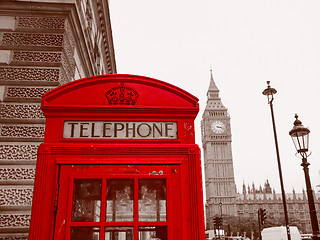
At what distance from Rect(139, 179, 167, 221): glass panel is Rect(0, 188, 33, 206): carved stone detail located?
2.65m

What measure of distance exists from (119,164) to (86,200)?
1.05 feet

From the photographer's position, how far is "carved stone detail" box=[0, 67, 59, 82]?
190 inches

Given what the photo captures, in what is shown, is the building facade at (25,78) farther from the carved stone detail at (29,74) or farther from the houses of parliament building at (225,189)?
the houses of parliament building at (225,189)

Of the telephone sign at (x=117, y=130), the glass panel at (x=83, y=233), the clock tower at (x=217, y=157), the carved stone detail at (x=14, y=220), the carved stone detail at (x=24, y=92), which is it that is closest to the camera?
the glass panel at (x=83, y=233)

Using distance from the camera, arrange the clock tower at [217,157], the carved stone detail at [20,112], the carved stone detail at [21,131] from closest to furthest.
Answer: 1. the carved stone detail at [21,131]
2. the carved stone detail at [20,112]
3. the clock tower at [217,157]

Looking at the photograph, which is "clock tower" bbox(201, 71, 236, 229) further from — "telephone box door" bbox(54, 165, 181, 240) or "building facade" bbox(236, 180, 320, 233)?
"telephone box door" bbox(54, 165, 181, 240)

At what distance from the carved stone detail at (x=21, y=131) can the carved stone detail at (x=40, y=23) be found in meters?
1.68

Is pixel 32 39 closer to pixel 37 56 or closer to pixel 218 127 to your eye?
pixel 37 56

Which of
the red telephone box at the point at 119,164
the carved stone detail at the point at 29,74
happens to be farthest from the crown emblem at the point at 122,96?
the carved stone detail at the point at 29,74

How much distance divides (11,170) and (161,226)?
2.99m

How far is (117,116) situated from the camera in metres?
2.38

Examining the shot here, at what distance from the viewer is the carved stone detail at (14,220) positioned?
13.5 ft

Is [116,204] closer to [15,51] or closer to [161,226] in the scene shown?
[161,226]

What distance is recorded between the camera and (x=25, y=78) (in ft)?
15.9
